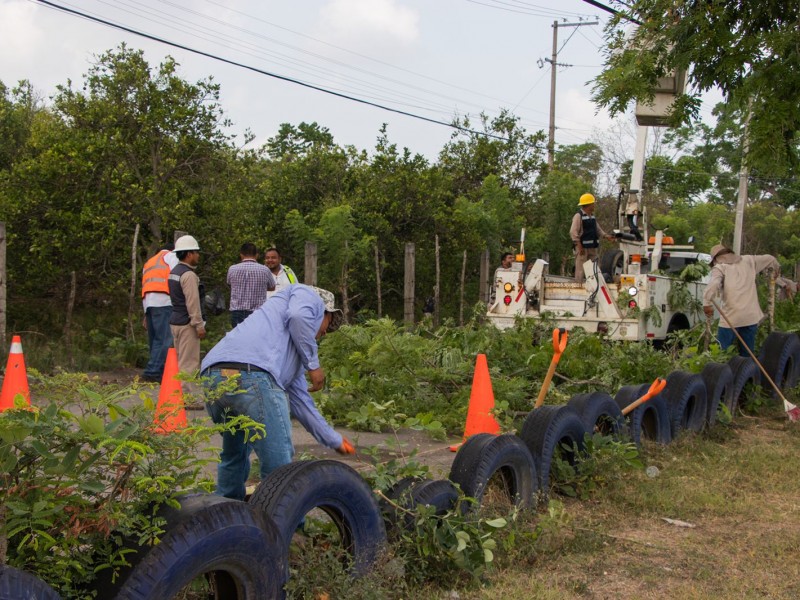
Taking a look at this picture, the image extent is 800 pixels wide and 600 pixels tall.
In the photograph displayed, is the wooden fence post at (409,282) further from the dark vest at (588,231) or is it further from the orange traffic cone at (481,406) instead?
the orange traffic cone at (481,406)

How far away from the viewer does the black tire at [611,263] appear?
1273cm

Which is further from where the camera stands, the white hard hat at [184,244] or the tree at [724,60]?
the white hard hat at [184,244]

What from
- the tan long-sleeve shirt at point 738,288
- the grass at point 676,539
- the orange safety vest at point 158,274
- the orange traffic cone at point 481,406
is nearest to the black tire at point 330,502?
the grass at point 676,539

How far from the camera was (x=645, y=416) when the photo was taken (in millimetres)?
7676

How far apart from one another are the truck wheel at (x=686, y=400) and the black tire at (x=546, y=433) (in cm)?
Result: 210

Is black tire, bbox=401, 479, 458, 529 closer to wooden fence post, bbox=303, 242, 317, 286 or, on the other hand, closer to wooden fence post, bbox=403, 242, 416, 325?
wooden fence post, bbox=303, 242, 317, 286

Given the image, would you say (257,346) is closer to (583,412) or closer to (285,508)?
(285,508)

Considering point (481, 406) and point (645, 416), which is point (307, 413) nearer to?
point (481, 406)

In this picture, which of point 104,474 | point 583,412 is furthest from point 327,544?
point 583,412

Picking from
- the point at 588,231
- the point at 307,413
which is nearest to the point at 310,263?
the point at 588,231

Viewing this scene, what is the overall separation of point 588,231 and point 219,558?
1016cm

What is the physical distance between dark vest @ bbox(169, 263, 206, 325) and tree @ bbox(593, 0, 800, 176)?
14.0ft

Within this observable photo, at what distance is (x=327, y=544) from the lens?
4117 millimetres

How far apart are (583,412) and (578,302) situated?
6113 millimetres
